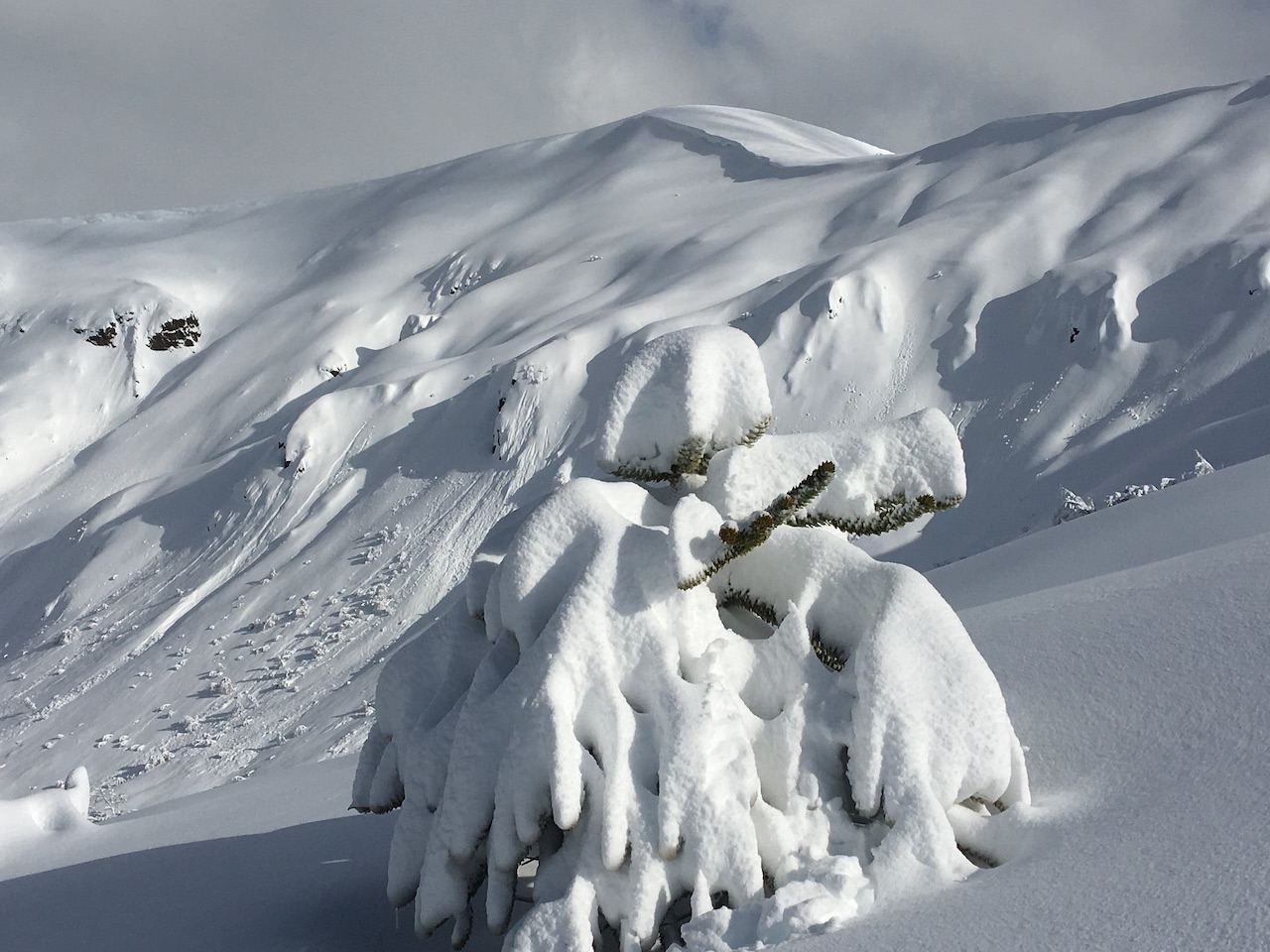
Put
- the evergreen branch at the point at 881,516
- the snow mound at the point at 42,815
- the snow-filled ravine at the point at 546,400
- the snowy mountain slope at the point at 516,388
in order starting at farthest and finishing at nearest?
the snowy mountain slope at the point at 516,388 → the snow-filled ravine at the point at 546,400 → the snow mound at the point at 42,815 → the evergreen branch at the point at 881,516

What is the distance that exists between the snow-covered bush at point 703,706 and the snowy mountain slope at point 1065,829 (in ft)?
1.35

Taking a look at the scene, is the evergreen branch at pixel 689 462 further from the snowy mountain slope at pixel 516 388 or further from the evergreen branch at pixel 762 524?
the snowy mountain slope at pixel 516 388

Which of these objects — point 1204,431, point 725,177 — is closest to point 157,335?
point 725,177

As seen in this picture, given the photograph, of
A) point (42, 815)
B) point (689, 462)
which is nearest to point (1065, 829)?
point (689, 462)

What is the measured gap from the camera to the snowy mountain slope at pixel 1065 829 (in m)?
3.34

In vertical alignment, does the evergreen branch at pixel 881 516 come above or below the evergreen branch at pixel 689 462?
below

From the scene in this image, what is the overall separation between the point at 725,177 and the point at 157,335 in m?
24.3

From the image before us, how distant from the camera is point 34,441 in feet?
134

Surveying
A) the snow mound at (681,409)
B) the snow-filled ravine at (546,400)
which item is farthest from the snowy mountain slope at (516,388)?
the snow mound at (681,409)

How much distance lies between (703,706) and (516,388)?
23700mm

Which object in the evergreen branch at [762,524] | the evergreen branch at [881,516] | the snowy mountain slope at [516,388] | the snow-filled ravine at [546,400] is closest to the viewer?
the evergreen branch at [762,524]

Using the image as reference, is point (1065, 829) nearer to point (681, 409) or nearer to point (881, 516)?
point (881, 516)

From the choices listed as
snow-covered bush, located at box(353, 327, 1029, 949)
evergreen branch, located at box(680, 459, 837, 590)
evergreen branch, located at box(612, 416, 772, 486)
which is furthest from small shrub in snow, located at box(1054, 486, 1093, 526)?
evergreen branch, located at box(680, 459, 837, 590)

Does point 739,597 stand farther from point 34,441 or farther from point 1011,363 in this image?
point 34,441
